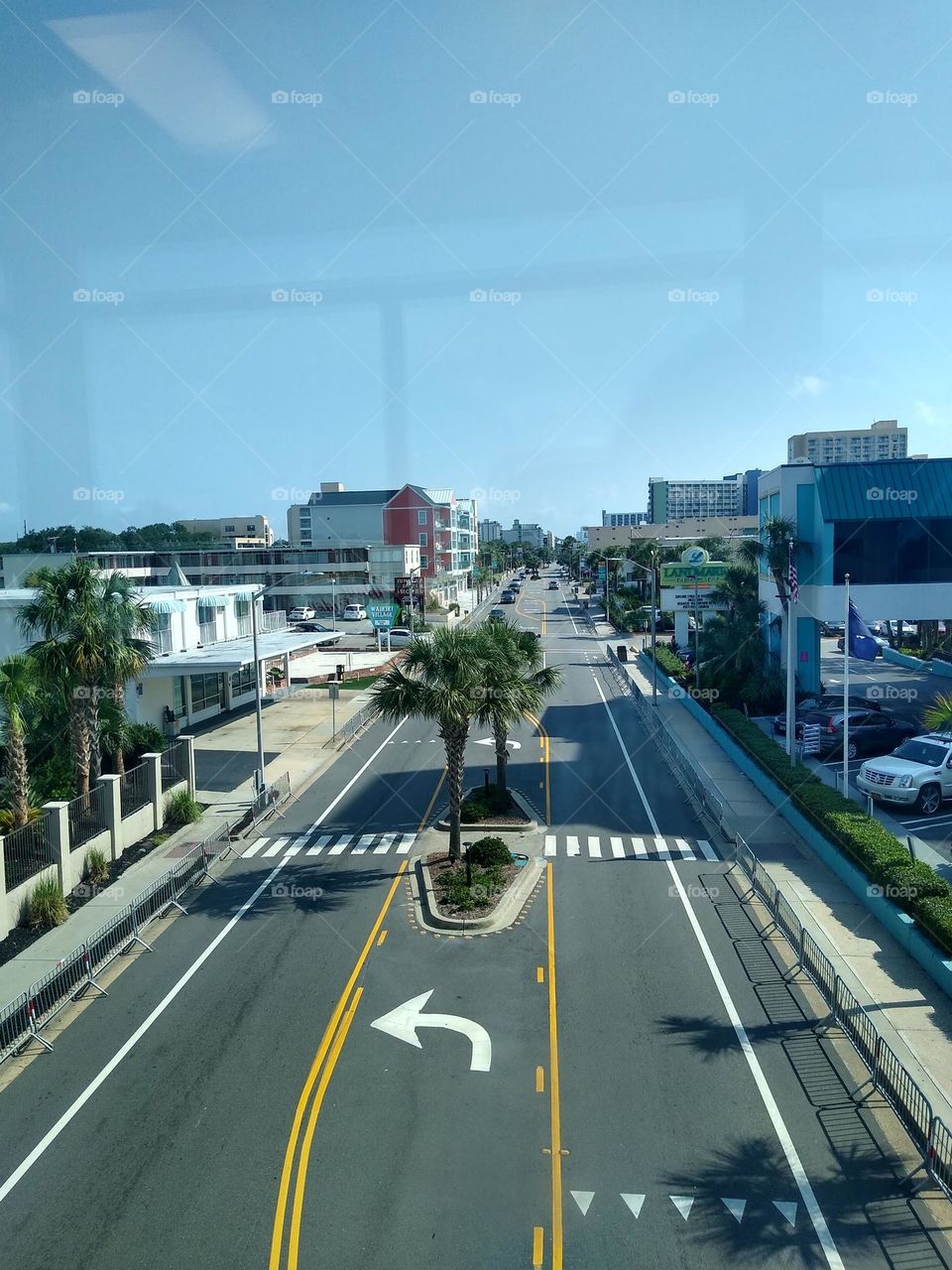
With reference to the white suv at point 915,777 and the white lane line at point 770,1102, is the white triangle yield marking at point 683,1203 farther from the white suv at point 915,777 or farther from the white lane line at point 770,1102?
the white suv at point 915,777

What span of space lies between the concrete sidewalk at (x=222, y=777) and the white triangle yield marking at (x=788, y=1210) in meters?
10.8

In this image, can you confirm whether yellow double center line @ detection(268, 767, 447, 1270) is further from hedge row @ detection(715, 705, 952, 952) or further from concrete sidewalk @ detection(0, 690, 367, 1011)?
hedge row @ detection(715, 705, 952, 952)

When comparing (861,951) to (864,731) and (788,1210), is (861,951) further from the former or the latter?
(864,731)

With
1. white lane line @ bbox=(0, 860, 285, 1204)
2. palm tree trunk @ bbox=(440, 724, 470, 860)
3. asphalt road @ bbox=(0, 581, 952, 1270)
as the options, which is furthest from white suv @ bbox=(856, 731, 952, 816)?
white lane line @ bbox=(0, 860, 285, 1204)

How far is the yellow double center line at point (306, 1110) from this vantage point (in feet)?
29.0

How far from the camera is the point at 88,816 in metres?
20.6

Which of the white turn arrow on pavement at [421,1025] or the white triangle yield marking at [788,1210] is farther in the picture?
the white turn arrow on pavement at [421,1025]

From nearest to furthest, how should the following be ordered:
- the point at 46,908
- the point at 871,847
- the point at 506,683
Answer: the point at 46,908 < the point at 871,847 < the point at 506,683

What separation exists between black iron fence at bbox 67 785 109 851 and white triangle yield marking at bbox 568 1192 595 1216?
1418cm

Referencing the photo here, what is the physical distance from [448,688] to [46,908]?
8994 mm

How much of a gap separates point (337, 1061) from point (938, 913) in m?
9.95

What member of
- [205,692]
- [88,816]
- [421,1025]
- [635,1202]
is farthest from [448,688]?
[205,692]

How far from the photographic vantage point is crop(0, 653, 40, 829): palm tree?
60.6ft

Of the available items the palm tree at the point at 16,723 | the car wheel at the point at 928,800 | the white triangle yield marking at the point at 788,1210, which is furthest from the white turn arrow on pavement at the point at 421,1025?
the car wheel at the point at 928,800
